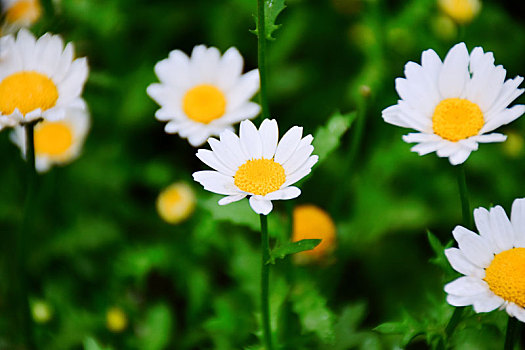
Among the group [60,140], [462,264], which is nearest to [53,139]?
[60,140]

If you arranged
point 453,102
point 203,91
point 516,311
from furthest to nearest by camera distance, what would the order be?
point 203,91, point 453,102, point 516,311

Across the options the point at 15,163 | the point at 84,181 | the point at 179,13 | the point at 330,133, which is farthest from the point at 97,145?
the point at 330,133

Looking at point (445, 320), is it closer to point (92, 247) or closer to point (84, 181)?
point (92, 247)

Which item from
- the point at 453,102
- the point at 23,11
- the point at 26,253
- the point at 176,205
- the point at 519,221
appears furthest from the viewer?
the point at 23,11

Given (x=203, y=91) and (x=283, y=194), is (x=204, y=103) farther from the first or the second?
(x=283, y=194)

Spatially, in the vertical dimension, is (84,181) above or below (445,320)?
above

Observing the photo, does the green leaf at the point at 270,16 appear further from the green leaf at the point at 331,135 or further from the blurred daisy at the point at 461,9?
the blurred daisy at the point at 461,9

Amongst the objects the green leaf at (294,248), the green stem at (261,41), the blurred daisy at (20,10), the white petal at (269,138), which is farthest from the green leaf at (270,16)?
the blurred daisy at (20,10)

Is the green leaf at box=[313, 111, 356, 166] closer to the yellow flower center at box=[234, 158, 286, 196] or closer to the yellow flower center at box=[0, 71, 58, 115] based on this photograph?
the yellow flower center at box=[234, 158, 286, 196]
